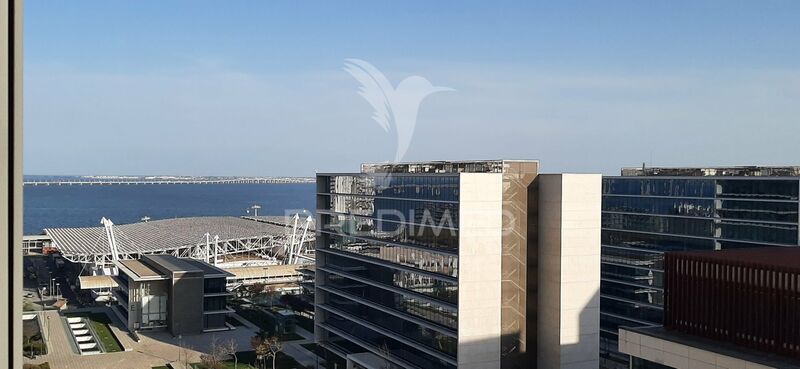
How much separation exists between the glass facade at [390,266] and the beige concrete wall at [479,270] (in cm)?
15

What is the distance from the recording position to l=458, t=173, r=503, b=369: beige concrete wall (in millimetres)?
11125

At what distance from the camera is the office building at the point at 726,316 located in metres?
7.02

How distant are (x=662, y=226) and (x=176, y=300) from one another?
474 inches

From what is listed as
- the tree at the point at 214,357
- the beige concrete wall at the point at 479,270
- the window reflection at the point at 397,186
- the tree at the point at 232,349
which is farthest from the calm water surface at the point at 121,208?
the beige concrete wall at the point at 479,270

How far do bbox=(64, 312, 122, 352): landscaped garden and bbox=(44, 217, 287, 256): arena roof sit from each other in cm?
580

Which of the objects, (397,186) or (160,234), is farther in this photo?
(160,234)

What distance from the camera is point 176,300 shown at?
59.6 feet

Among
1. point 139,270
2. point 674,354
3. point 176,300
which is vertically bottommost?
point 176,300

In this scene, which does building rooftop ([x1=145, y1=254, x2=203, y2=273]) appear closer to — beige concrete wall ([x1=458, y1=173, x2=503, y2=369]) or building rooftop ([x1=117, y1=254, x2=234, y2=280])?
building rooftop ([x1=117, y1=254, x2=234, y2=280])

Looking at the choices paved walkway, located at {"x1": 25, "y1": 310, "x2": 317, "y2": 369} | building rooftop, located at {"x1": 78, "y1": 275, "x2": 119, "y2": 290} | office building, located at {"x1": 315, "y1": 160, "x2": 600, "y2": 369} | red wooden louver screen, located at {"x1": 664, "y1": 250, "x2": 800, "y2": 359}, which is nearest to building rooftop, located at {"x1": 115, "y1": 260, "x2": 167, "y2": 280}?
paved walkway, located at {"x1": 25, "y1": 310, "x2": 317, "y2": 369}

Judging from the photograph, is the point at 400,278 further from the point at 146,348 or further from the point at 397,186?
the point at 146,348

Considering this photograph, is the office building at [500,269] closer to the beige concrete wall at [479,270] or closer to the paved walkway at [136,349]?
the beige concrete wall at [479,270]

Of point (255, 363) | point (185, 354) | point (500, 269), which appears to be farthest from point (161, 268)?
point (500, 269)

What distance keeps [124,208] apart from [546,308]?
79.0 m
